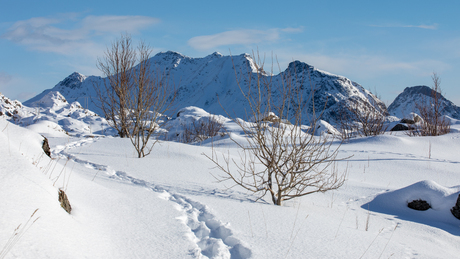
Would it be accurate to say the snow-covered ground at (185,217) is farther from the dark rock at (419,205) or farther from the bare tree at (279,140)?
the bare tree at (279,140)

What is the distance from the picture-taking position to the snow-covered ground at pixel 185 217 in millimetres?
1551

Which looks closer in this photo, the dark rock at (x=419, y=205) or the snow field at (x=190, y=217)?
the snow field at (x=190, y=217)

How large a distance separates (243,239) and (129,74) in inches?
209

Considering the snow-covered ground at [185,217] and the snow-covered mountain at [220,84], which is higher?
the snow-covered mountain at [220,84]

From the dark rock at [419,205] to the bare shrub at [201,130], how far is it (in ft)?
31.2

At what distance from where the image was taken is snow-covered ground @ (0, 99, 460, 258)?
1.55 m

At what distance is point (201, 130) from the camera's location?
13.4 metres

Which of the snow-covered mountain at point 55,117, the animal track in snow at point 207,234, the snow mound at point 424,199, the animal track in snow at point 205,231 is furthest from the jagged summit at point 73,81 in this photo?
the snow mound at point 424,199

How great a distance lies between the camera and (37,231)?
138 centimetres

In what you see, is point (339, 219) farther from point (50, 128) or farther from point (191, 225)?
point (50, 128)

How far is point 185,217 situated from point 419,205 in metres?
2.92

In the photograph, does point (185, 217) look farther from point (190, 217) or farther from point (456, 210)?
point (456, 210)

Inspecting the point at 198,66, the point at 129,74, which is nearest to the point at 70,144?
the point at 129,74

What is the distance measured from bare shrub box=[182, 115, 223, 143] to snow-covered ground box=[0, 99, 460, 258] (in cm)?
796
